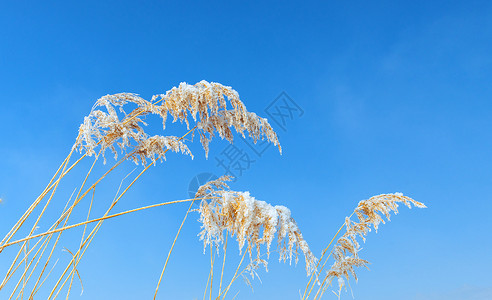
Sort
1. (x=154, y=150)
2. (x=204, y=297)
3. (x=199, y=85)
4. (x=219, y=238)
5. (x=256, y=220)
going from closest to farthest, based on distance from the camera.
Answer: (x=256, y=220)
(x=219, y=238)
(x=199, y=85)
(x=154, y=150)
(x=204, y=297)

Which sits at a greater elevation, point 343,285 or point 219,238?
point 343,285

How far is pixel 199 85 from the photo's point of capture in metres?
2.65

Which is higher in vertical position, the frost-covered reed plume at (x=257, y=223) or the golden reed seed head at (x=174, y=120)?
the golden reed seed head at (x=174, y=120)

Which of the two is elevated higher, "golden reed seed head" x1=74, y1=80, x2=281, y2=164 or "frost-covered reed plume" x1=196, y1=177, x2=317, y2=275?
"golden reed seed head" x1=74, y1=80, x2=281, y2=164

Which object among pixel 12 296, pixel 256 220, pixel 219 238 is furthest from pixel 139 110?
pixel 12 296

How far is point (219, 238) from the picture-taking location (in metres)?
2.27

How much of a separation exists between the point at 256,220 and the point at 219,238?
36 centimetres

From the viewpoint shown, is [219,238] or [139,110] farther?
[139,110]

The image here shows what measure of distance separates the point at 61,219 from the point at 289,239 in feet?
5.60

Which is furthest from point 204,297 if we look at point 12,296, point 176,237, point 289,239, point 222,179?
point 289,239

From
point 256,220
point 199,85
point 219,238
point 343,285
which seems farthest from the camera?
point 343,285

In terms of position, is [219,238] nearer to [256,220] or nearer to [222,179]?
[256,220]

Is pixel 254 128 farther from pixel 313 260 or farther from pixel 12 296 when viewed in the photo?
pixel 12 296

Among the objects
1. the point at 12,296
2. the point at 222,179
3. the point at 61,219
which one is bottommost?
the point at 12,296
